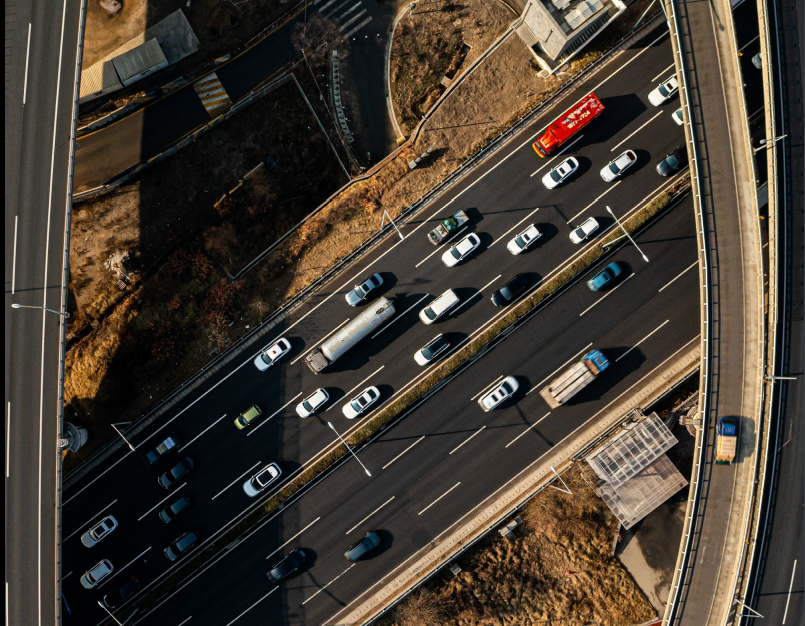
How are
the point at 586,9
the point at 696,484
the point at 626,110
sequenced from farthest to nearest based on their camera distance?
1. the point at 626,110
2. the point at 586,9
3. the point at 696,484

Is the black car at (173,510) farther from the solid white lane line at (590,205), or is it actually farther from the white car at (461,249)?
the solid white lane line at (590,205)

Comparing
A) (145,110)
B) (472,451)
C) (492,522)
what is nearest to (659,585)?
(492,522)

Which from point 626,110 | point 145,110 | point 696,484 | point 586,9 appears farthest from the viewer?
point 145,110

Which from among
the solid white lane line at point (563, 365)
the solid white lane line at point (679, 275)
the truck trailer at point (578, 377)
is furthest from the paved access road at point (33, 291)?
the solid white lane line at point (679, 275)

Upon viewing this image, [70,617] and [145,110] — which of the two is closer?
[70,617]

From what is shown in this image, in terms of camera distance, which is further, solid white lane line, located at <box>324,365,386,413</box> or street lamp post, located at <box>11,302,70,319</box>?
solid white lane line, located at <box>324,365,386,413</box>

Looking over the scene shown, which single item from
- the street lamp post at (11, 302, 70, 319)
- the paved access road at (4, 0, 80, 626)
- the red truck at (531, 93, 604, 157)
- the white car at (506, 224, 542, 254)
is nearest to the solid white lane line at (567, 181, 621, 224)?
the white car at (506, 224, 542, 254)

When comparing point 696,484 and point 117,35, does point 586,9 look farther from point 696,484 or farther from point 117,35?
point 117,35

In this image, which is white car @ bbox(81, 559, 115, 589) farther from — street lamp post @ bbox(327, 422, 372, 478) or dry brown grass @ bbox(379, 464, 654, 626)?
dry brown grass @ bbox(379, 464, 654, 626)
